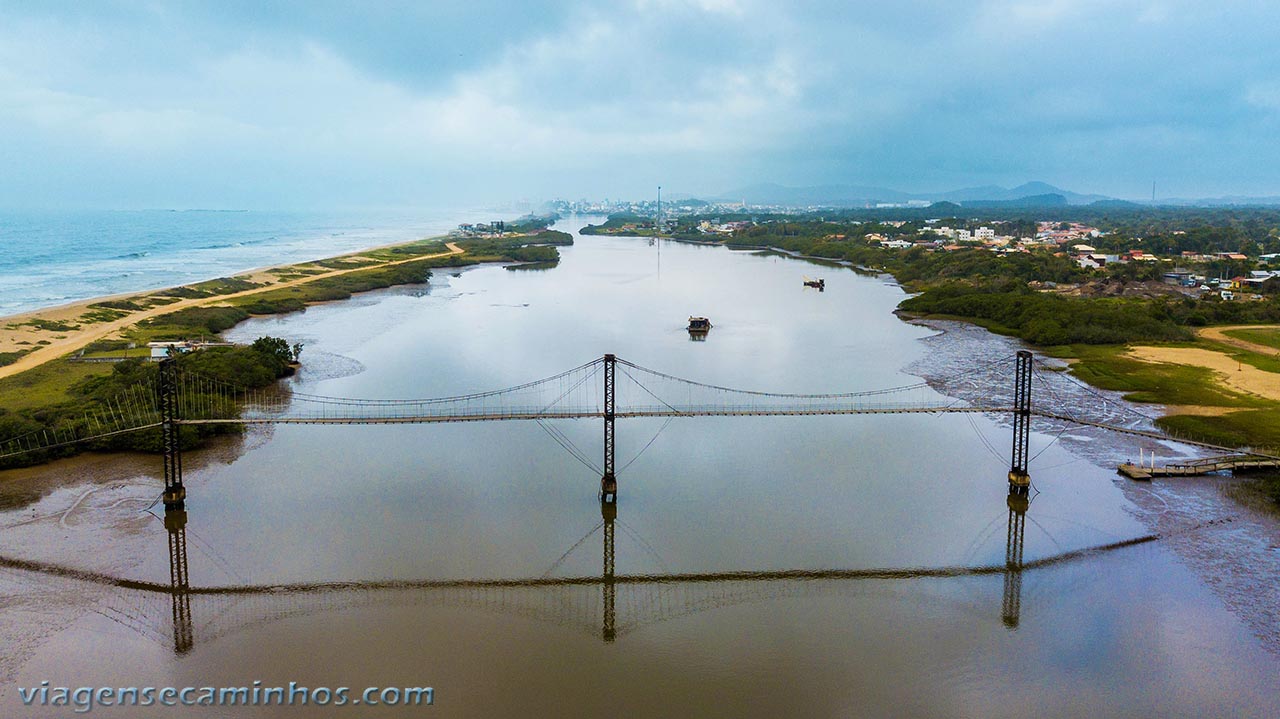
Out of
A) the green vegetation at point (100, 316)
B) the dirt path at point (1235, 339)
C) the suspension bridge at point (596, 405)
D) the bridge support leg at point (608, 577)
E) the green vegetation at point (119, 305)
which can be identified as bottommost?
the bridge support leg at point (608, 577)

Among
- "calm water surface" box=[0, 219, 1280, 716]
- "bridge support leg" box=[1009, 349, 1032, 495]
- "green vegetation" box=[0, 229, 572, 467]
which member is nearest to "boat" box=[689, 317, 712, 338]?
"calm water surface" box=[0, 219, 1280, 716]

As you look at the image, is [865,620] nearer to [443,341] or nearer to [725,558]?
[725,558]

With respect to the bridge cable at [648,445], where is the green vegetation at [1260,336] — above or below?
above

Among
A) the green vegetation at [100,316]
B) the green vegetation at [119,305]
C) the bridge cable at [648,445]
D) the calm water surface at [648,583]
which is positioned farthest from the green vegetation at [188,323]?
the bridge cable at [648,445]

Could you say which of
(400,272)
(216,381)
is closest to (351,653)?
(216,381)

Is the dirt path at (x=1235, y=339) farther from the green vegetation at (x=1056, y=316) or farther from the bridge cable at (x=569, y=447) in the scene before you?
the bridge cable at (x=569, y=447)

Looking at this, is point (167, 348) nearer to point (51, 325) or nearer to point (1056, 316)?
point (51, 325)
